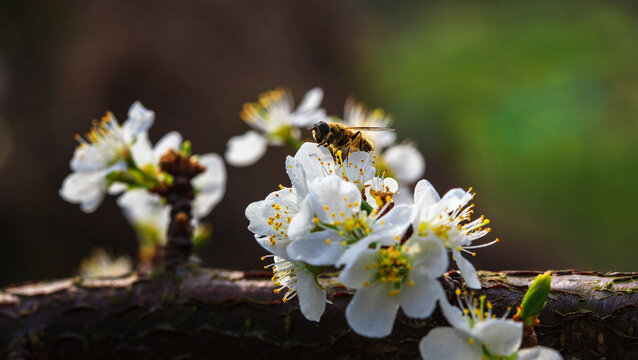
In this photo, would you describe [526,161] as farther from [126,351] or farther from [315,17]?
[126,351]

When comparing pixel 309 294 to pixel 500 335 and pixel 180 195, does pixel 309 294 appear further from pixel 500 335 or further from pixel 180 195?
pixel 180 195

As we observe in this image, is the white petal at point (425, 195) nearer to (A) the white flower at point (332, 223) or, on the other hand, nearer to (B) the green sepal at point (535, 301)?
(A) the white flower at point (332, 223)

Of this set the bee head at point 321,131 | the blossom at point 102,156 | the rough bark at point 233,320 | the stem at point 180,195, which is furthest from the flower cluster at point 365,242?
the blossom at point 102,156

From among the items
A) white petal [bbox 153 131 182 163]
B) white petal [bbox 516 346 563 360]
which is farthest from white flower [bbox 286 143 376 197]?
white petal [bbox 153 131 182 163]

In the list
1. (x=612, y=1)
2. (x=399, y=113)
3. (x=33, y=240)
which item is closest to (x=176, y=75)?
(x=33, y=240)

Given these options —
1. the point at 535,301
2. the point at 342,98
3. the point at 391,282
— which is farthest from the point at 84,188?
the point at 342,98
